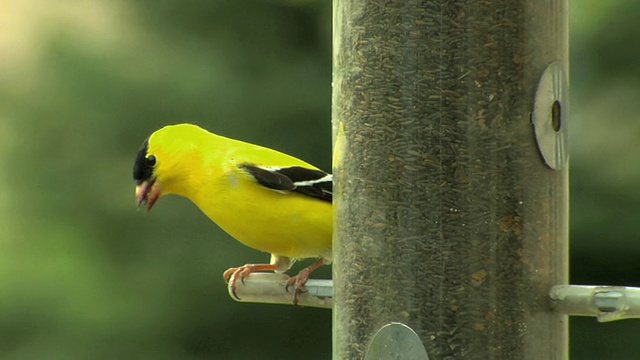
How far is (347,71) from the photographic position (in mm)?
3170

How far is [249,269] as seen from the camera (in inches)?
158

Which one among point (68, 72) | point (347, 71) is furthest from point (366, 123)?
point (68, 72)

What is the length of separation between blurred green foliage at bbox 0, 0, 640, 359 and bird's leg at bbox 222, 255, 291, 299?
4.23 ft

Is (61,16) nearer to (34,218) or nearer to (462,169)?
(34,218)

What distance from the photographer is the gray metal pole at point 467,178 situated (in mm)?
2926

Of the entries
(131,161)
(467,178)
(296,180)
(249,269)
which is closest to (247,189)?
(296,180)

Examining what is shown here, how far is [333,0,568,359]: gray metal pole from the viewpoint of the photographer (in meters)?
2.93

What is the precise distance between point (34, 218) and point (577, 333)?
2.77m

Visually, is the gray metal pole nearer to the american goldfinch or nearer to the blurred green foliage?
the american goldfinch

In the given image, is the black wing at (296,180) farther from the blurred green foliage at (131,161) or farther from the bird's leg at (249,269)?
the blurred green foliage at (131,161)

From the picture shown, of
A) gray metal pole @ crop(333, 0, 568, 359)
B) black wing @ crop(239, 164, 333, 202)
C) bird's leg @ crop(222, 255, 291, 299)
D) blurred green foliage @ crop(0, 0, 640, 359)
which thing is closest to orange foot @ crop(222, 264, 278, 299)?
bird's leg @ crop(222, 255, 291, 299)

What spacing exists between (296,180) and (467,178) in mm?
1330

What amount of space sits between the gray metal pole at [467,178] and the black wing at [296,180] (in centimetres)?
106

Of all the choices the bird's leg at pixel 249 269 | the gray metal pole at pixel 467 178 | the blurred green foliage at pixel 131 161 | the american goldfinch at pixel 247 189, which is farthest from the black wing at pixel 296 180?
the blurred green foliage at pixel 131 161
